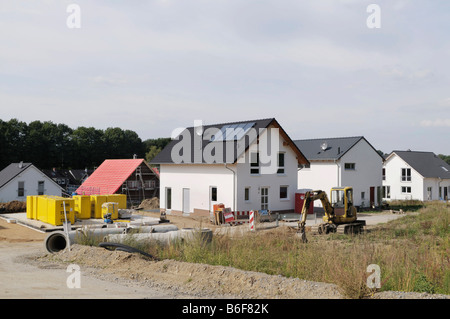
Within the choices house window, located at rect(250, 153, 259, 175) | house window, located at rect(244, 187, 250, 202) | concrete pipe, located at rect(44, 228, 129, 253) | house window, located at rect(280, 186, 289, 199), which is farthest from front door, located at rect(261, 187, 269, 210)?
concrete pipe, located at rect(44, 228, 129, 253)

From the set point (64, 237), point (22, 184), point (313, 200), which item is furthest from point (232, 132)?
point (22, 184)

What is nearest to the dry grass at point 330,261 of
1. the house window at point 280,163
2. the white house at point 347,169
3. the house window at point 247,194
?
the house window at point 247,194

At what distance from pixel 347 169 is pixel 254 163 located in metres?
12.6

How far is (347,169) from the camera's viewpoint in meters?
37.7

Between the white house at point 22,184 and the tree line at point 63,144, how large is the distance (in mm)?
35493

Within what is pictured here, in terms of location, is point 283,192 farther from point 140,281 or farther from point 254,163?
point 140,281

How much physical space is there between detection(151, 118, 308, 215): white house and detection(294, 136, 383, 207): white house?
6.55 meters

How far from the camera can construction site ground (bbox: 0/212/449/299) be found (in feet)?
27.1

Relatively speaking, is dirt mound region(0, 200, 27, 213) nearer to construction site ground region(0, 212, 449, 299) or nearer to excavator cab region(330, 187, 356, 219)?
construction site ground region(0, 212, 449, 299)

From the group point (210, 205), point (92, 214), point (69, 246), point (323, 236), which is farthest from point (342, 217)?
point (92, 214)

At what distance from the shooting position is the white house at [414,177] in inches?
1847

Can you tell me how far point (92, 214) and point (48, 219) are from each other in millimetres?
3366
